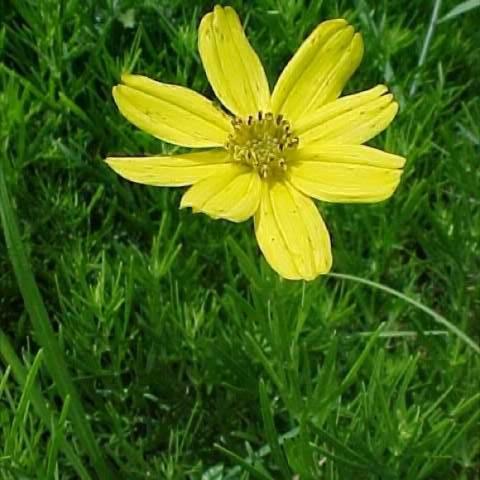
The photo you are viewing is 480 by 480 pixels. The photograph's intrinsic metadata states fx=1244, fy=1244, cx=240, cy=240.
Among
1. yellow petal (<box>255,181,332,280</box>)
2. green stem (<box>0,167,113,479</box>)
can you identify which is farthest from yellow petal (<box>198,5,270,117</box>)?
green stem (<box>0,167,113,479</box>)

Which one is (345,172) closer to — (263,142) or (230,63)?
(263,142)

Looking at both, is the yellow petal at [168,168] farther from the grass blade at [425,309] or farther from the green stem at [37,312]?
the grass blade at [425,309]

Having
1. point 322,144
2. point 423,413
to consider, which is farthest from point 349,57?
point 423,413

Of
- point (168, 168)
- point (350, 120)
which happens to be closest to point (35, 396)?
point (168, 168)

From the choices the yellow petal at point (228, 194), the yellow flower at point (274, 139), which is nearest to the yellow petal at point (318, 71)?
the yellow flower at point (274, 139)

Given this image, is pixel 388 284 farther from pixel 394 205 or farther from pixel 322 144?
pixel 322 144

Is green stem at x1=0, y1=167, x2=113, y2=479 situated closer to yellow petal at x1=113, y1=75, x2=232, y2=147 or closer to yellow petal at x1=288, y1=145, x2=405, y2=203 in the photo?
yellow petal at x1=113, y1=75, x2=232, y2=147
